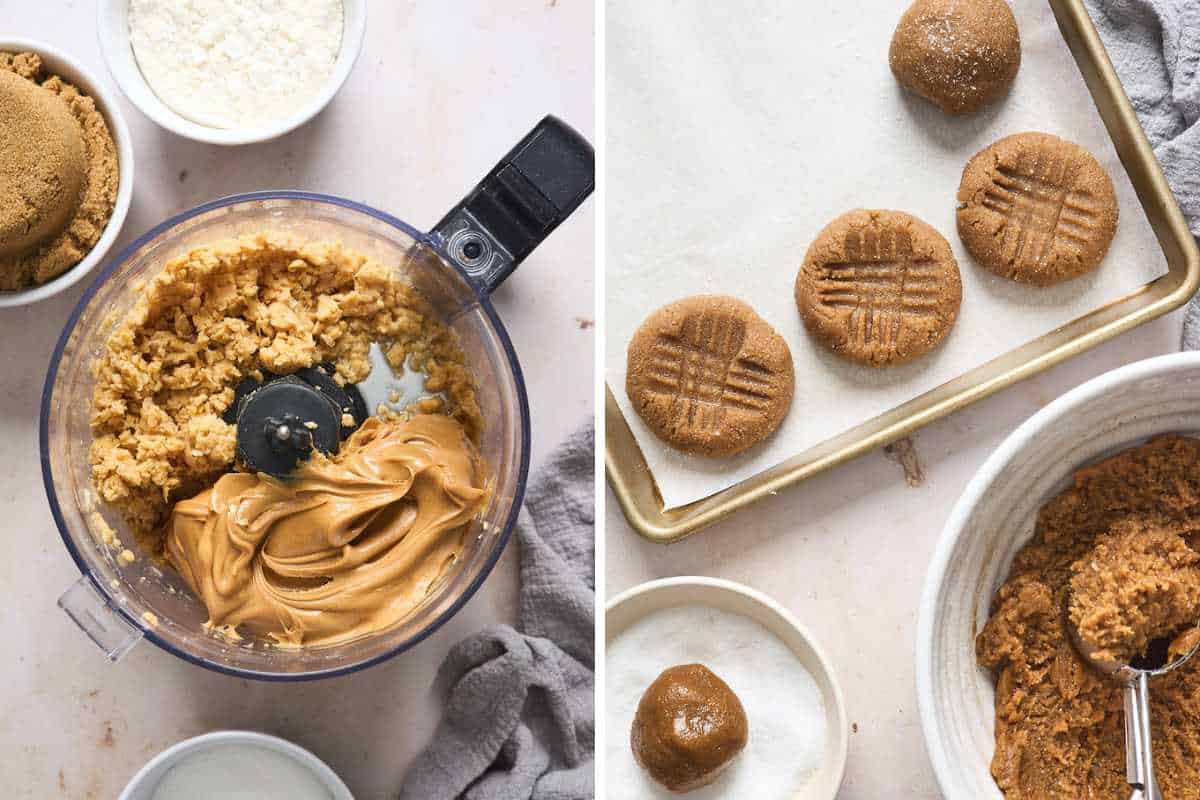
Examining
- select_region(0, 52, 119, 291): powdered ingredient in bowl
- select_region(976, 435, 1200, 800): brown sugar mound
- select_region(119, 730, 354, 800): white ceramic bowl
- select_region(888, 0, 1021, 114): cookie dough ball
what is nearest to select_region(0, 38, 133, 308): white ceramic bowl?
select_region(0, 52, 119, 291): powdered ingredient in bowl

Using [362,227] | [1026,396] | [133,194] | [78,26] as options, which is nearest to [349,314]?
[362,227]

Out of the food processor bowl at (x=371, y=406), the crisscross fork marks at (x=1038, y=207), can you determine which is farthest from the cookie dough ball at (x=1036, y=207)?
the food processor bowl at (x=371, y=406)

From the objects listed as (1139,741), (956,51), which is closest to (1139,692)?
(1139,741)

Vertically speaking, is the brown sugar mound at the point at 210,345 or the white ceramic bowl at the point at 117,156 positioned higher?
the white ceramic bowl at the point at 117,156

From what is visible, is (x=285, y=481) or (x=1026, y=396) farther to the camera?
(x=1026, y=396)

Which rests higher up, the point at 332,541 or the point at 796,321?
the point at 332,541

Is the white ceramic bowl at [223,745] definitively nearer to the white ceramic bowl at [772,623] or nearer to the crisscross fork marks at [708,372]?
the white ceramic bowl at [772,623]

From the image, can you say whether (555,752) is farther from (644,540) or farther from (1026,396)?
(1026,396)
